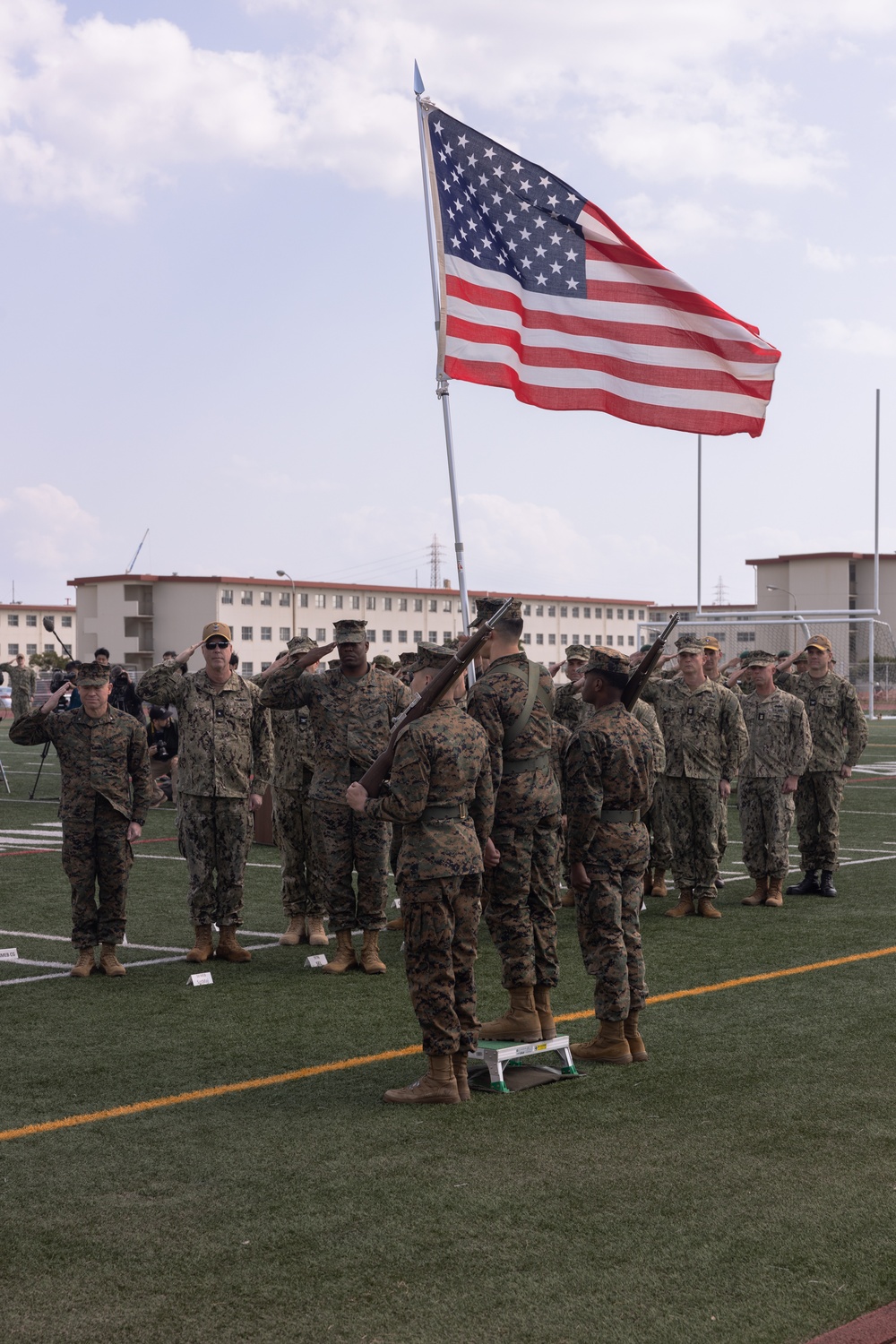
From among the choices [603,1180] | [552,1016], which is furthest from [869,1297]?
[552,1016]

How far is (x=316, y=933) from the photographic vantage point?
1049cm

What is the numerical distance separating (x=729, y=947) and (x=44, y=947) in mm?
4889

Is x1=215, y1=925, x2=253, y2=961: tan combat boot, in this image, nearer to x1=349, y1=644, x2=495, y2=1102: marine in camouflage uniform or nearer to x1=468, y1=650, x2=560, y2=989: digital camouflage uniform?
x1=468, y1=650, x2=560, y2=989: digital camouflage uniform

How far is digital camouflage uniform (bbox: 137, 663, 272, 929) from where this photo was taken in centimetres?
964

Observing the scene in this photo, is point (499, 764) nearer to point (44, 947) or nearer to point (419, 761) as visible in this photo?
point (419, 761)

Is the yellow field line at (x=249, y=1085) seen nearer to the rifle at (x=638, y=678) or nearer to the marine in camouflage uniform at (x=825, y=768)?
the rifle at (x=638, y=678)

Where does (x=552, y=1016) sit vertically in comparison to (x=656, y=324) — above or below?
below

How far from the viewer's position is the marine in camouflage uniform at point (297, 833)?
10539 mm

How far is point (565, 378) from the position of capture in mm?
10336

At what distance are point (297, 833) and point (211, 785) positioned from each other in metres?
1.28

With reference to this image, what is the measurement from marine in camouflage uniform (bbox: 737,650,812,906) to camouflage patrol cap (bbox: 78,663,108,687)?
5714mm

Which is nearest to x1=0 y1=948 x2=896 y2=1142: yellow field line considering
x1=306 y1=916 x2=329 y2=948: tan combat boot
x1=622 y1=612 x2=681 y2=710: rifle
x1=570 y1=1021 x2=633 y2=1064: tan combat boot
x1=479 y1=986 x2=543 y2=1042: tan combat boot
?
x1=479 y1=986 x2=543 y2=1042: tan combat boot

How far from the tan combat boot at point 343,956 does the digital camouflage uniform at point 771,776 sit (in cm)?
426

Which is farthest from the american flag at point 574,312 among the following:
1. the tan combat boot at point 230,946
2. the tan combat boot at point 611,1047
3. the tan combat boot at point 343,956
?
the tan combat boot at point 611,1047
